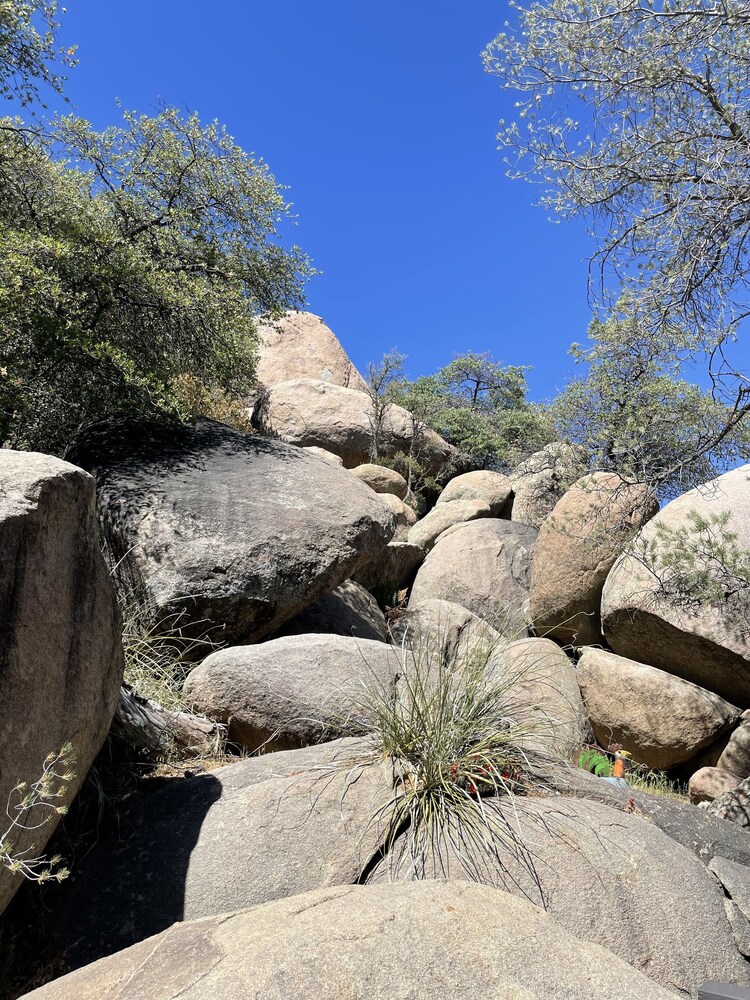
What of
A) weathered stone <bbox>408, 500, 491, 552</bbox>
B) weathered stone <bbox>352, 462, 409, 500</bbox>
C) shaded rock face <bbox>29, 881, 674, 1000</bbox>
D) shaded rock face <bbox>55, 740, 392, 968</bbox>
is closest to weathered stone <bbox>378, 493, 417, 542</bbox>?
weathered stone <bbox>408, 500, 491, 552</bbox>

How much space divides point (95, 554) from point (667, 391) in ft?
28.4

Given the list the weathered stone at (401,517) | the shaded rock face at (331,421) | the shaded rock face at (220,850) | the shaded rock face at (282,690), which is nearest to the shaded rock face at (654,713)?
the shaded rock face at (282,690)

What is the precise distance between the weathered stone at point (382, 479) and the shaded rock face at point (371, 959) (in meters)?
15.6

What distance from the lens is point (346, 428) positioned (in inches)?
787

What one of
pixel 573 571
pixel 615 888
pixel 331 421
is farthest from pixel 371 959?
pixel 331 421

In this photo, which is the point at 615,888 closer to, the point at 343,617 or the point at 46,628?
the point at 46,628

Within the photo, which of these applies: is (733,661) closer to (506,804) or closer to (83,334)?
(506,804)

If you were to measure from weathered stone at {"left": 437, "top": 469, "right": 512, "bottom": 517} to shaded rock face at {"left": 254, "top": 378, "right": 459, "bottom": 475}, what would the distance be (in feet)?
9.04

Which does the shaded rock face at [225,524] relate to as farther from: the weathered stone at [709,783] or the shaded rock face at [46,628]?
the weathered stone at [709,783]

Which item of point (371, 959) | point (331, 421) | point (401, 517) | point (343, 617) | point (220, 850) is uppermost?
point (331, 421)

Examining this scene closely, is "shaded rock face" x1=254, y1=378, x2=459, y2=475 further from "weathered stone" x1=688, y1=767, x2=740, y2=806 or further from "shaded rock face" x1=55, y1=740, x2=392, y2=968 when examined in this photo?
"shaded rock face" x1=55, y1=740, x2=392, y2=968

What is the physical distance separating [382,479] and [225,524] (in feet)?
35.4

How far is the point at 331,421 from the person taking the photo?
19.8m

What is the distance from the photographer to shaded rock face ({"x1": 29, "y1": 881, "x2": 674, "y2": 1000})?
2.40m
